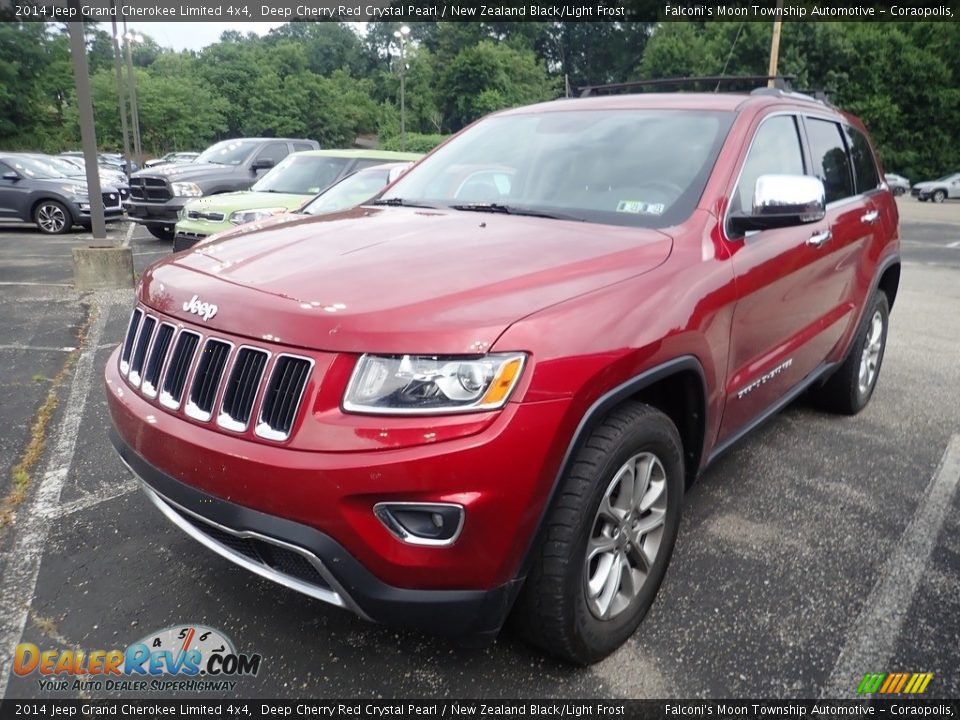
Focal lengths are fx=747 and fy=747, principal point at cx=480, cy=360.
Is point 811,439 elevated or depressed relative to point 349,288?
depressed

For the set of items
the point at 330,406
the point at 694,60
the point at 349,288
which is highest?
the point at 694,60

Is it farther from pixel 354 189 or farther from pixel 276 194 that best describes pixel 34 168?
pixel 354 189

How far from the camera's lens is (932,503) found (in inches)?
135

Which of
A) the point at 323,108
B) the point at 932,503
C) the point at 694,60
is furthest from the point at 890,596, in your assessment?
the point at 323,108

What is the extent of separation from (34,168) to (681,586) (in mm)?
14688

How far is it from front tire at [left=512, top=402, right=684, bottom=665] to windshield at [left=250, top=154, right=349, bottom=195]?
823 centimetres

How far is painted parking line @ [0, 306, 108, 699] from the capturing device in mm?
2445

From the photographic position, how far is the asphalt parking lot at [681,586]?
2283mm

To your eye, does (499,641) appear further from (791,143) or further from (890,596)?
(791,143)

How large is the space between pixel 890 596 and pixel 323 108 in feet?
222

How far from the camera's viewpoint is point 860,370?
4430 millimetres

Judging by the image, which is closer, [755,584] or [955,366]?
[755,584]

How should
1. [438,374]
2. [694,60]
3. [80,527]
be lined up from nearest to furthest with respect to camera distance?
[438,374], [80,527], [694,60]

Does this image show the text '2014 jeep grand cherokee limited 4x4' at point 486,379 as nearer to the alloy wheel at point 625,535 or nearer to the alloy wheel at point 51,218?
the alloy wheel at point 625,535
